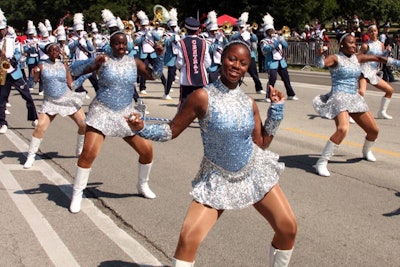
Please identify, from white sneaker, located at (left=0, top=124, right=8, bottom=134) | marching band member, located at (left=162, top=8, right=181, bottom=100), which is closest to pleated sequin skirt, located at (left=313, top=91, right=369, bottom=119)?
white sneaker, located at (left=0, top=124, right=8, bottom=134)

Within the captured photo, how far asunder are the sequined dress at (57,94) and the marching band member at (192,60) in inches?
87.8

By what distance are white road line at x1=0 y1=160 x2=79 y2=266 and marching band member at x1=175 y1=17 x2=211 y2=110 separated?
3.92m

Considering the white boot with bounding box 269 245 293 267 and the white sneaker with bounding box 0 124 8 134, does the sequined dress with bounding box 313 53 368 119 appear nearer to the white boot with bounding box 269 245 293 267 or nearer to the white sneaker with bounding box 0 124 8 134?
the white boot with bounding box 269 245 293 267

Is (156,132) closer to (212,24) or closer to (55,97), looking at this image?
(55,97)

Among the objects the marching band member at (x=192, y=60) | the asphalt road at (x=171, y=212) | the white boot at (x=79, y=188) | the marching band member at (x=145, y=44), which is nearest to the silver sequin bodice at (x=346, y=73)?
the asphalt road at (x=171, y=212)

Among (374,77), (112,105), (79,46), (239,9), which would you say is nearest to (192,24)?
(374,77)

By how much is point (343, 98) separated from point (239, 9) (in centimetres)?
3677

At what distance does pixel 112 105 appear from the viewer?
6.08 meters

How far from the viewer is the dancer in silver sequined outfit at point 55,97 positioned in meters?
8.24

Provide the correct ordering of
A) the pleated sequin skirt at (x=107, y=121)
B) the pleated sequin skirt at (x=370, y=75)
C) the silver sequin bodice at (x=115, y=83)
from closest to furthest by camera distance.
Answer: the pleated sequin skirt at (x=107, y=121)
the silver sequin bodice at (x=115, y=83)
the pleated sequin skirt at (x=370, y=75)

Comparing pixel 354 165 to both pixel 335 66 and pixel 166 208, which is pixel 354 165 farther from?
pixel 166 208

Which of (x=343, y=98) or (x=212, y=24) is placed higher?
(x=212, y=24)

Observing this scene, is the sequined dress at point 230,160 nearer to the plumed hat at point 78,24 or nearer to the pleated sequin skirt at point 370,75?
the pleated sequin skirt at point 370,75

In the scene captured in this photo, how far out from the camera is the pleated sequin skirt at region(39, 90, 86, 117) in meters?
8.39
